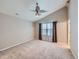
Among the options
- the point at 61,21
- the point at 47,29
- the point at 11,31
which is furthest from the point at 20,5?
the point at 47,29

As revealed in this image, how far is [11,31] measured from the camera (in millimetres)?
5840

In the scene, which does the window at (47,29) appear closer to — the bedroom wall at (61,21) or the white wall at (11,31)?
the bedroom wall at (61,21)

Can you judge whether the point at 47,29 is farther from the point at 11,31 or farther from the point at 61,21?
the point at 11,31

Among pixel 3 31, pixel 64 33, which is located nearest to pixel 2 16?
pixel 3 31

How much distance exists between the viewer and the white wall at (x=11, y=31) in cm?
505

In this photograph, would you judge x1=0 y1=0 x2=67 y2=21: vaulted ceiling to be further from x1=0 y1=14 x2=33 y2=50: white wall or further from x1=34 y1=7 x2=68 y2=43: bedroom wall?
x1=34 y1=7 x2=68 y2=43: bedroom wall

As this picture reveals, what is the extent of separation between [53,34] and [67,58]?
4599mm

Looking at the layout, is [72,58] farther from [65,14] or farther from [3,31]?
[65,14]

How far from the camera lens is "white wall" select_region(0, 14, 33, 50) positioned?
505 cm

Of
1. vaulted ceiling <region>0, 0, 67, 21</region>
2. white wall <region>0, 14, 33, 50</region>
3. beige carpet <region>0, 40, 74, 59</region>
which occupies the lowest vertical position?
beige carpet <region>0, 40, 74, 59</region>

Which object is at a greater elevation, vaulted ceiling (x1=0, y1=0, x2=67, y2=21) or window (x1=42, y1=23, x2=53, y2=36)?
vaulted ceiling (x1=0, y1=0, x2=67, y2=21)

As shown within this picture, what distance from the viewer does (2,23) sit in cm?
504

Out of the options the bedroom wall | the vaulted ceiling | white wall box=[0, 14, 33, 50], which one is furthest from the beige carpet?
the bedroom wall

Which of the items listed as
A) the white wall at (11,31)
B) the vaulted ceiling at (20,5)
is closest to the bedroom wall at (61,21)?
the vaulted ceiling at (20,5)
